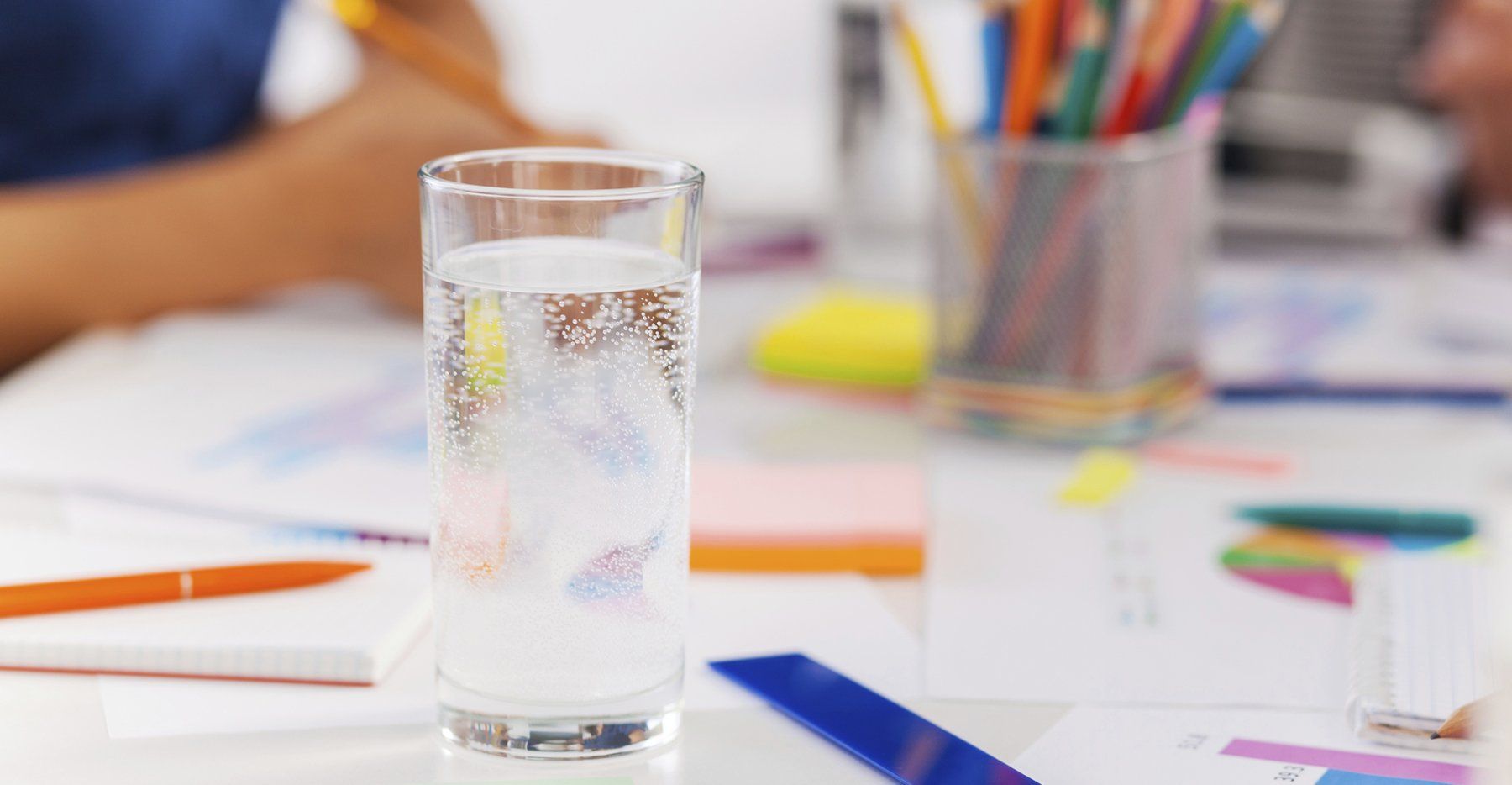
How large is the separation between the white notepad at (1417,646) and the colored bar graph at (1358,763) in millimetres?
11

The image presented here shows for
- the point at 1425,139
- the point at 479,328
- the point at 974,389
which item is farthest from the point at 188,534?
the point at 1425,139

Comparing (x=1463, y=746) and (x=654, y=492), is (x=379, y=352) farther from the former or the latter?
(x=1463, y=746)

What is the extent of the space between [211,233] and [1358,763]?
2.24 feet

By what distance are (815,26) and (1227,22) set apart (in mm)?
1157

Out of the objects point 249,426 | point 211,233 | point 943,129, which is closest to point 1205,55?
point 943,129

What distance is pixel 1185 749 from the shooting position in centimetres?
38

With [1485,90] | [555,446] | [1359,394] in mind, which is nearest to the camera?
[555,446]

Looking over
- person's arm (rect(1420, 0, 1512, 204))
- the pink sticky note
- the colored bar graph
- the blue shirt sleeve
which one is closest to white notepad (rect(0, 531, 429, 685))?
the pink sticky note

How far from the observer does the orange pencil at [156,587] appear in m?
0.43

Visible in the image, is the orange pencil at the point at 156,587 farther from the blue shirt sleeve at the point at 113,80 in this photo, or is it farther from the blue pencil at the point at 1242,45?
the blue shirt sleeve at the point at 113,80

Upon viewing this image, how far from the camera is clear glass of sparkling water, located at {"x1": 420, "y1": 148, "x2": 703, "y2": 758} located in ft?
1.12

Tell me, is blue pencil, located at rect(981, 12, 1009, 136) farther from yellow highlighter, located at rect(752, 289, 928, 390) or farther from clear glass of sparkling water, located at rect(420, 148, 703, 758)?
clear glass of sparkling water, located at rect(420, 148, 703, 758)

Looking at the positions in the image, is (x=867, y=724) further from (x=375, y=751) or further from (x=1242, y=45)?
(x=1242, y=45)

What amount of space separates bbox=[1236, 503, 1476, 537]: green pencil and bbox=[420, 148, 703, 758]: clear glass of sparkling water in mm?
293
